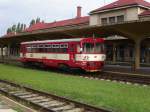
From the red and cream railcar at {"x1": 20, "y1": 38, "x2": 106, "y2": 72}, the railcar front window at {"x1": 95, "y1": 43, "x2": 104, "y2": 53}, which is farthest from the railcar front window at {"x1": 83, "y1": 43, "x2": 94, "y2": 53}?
the railcar front window at {"x1": 95, "y1": 43, "x2": 104, "y2": 53}

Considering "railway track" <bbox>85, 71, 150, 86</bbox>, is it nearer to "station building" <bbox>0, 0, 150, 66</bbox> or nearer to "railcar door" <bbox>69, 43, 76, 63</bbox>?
"railcar door" <bbox>69, 43, 76, 63</bbox>

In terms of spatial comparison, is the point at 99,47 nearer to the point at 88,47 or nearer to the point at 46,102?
the point at 88,47

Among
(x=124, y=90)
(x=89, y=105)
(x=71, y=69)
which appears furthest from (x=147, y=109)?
(x=71, y=69)

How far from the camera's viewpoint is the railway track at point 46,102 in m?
10.4

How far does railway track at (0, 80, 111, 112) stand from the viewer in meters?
10.4

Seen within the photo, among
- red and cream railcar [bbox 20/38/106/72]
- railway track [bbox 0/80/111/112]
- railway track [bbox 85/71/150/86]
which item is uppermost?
red and cream railcar [bbox 20/38/106/72]

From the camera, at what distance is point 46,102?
11.8 metres

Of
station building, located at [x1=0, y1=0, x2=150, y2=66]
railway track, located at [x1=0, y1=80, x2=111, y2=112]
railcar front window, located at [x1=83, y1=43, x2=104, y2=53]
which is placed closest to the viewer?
railway track, located at [x1=0, y1=80, x2=111, y2=112]

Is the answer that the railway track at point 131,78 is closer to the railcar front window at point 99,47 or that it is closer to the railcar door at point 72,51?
the railcar front window at point 99,47

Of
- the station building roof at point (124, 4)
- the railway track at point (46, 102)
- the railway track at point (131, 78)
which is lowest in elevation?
the railway track at point (46, 102)

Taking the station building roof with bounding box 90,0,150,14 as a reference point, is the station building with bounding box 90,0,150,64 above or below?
below

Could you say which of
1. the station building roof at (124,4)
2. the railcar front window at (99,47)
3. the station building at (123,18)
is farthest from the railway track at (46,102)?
the station building roof at (124,4)

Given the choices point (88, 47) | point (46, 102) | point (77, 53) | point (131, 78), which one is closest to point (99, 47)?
point (88, 47)

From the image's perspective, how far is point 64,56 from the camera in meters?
25.2
